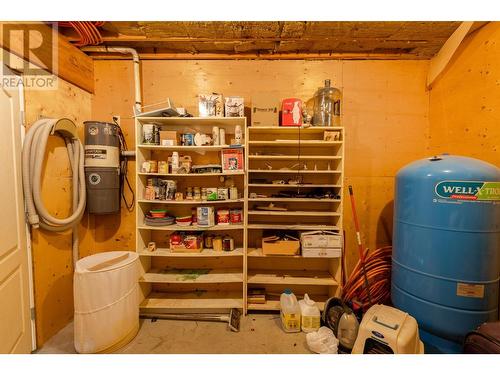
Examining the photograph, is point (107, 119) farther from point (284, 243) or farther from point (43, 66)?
point (284, 243)

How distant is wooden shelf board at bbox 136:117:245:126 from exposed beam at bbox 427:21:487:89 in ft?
6.65

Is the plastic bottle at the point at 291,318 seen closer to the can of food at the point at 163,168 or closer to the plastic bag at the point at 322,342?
the plastic bag at the point at 322,342

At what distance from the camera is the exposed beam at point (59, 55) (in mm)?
1539

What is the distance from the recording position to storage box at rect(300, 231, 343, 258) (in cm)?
200

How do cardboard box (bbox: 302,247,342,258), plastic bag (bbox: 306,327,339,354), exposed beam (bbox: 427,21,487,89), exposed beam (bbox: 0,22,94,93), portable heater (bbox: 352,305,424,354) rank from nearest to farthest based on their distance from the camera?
portable heater (bbox: 352,305,424,354) < exposed beam (bbox: 0,22,94,93) < plastic bag (bbox: 306,327,339,354) < exposed beam (bbox: 427,21,487,89) < cardboard box (bbox: 302,247,342,258)

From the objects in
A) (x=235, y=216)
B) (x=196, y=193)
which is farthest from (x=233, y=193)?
(x=196, y=193)

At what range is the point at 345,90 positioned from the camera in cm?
234

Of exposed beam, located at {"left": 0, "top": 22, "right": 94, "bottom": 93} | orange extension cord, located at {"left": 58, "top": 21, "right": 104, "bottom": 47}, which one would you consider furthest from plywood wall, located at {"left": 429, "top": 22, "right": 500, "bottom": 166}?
exposed beam, located at {"left": 0, "top": 22, "right": 94, "bottom": 93}

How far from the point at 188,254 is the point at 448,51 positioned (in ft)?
10.4

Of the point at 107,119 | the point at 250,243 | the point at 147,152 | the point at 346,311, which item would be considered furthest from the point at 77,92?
the point at 346,311

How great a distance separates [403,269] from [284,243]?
943mm

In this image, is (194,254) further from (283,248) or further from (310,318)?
(310,318)

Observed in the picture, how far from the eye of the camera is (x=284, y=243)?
2.04m

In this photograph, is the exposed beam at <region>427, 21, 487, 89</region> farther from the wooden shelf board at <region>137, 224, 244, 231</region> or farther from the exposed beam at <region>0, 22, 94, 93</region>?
the exposed beam at <region>0, 22, 94, 93</region>
